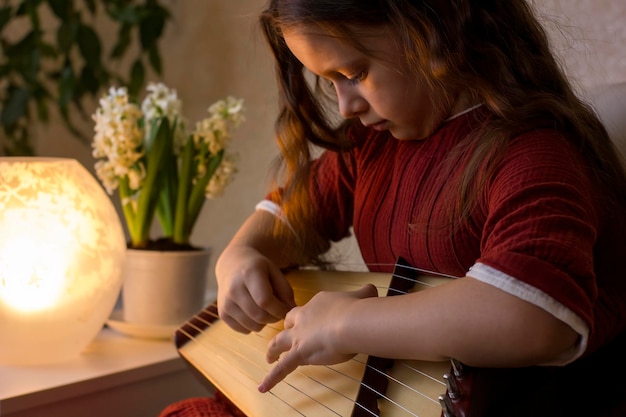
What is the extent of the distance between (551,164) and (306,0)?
28 centimetres

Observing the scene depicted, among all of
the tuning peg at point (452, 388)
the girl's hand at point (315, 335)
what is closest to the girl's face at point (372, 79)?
the girl's hand at point (315, 335)

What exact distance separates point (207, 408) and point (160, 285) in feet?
1.23

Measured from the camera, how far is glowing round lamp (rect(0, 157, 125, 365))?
0.94 meters

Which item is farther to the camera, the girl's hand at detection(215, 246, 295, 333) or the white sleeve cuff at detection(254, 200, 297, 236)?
the white sleeve cuff at detection(254, 200, 297, 236)

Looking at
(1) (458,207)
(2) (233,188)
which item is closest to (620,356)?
(1) (458,207)

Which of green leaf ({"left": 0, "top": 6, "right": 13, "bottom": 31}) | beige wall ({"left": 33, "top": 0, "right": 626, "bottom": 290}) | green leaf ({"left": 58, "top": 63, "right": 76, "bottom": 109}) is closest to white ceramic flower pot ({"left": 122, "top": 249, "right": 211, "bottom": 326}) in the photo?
beige wall ({"left": 33, "top": 0, "right": 626, "bottom": 290})

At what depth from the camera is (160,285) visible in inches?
46.7

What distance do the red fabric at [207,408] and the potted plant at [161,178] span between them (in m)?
0.33

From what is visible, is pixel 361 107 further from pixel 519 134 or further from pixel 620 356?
pixel 620 356

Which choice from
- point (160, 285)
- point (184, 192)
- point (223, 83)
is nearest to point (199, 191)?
point (184, 192)

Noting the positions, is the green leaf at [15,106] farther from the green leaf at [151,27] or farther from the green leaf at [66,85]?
the green leaf at [151,27]

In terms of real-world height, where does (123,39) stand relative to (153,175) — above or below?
above

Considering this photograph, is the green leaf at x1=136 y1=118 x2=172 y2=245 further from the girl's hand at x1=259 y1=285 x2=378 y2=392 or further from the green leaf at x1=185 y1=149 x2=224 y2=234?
the girl's hand at x1=259 y1=285 x2=378 y2=392

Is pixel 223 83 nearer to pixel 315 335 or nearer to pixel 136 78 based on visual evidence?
pixel 136 78
